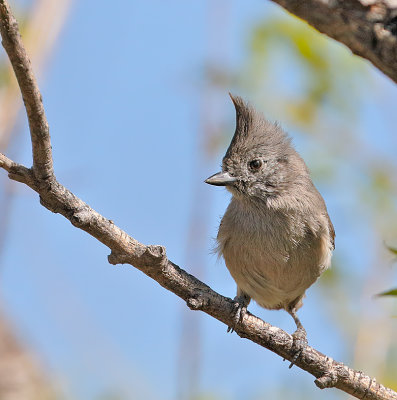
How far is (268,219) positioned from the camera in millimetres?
3643

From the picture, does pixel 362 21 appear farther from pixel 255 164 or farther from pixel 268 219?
pixel 255 164

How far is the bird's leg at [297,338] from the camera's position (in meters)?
2.67

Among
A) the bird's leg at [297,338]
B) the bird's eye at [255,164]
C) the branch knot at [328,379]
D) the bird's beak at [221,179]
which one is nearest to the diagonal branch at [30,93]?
the bird's leg at [297,338]

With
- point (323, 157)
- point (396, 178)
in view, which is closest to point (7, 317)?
point (323, 157)

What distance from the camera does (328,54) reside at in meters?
4.21

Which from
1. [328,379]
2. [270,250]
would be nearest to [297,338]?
[328,379]

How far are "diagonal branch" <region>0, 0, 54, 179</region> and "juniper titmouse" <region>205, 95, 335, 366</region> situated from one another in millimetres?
1929

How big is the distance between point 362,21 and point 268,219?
6.86 feet

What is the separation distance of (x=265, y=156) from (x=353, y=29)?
2.29m

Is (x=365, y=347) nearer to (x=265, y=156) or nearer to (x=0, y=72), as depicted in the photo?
(x=265, y=156)

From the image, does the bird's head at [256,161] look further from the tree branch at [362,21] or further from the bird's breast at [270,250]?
the tree branch at [362,21]

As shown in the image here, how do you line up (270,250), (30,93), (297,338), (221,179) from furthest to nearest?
(221,179), (270,250), (297,338), (30,93)

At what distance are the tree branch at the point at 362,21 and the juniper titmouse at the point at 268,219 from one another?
6.70 ft

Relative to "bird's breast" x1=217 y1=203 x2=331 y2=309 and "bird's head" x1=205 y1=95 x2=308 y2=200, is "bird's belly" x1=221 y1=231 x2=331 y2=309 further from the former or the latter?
"bird's head" x1=205 y1=95 x2=308 y2=200
